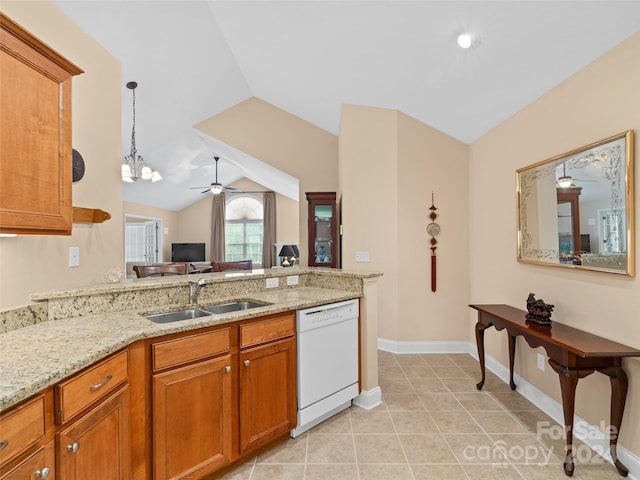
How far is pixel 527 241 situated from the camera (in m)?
2.62

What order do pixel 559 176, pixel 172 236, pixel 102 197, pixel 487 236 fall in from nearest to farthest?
pixel 559 176
pixel 102 197
pixel 487 236
pixel 172 236

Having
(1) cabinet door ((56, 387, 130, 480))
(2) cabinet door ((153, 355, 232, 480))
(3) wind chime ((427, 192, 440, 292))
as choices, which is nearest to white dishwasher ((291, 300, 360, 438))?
(2) cabinet door ((153, 355, 232, 480))

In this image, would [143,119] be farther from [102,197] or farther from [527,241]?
[527,241]

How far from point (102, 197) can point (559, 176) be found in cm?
343

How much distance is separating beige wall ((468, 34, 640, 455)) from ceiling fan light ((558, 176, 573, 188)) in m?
0.21

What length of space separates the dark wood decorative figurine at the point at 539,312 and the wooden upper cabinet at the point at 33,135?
2810 millimetres

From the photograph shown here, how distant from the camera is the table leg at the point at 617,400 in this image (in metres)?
1.70

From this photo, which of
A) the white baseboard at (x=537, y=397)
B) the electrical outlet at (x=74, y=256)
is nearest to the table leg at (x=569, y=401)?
the white baseboard at (x=537, y=397)

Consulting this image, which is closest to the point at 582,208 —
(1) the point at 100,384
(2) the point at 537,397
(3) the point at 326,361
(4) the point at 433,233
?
(2) the point at 537,397

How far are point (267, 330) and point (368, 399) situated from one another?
1134 mm

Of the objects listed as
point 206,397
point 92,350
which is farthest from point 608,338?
point 92,350

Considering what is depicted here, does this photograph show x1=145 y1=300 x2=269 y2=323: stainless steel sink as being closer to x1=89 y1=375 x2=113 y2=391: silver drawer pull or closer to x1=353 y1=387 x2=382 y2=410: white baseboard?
x1=89 y1=375 x2=113 y2=391: silver drawer pull

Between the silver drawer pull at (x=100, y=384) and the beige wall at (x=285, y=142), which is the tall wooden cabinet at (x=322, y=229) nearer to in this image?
the beige wall at (x=285, y=142)

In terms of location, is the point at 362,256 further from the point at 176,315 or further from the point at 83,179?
the point at 83,179
